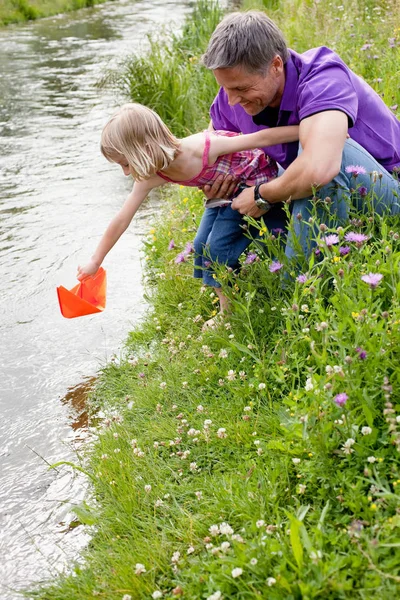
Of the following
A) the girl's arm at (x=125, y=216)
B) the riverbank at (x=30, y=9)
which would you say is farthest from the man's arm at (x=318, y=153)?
the riverbank at (x=30, y=9)

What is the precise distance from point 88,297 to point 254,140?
124cm

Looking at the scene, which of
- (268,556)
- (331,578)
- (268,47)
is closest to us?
(331,578)

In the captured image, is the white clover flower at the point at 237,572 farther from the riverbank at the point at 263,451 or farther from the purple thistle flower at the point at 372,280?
the purple thistle flower at the point at 372,280

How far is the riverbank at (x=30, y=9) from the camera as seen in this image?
16828mm

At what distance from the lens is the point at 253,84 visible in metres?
3.09

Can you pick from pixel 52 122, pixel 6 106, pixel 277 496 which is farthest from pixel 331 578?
pixel 6 106

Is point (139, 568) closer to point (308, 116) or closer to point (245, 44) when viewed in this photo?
point (308, 116)

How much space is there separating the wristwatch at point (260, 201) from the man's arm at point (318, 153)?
22 centimetres

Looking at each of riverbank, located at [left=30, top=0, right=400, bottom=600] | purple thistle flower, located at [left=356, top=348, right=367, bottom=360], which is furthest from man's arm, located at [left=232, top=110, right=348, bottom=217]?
purple thistle flower, located at [left=356, top=348, right=367, bottom=360]

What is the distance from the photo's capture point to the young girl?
3.28m

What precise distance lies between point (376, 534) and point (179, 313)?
7.23ft

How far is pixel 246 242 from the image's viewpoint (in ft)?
11.7

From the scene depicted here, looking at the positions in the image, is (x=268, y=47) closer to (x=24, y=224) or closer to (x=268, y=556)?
(x=268, y=556)

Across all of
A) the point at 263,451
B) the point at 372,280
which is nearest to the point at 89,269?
the point at 263,451
